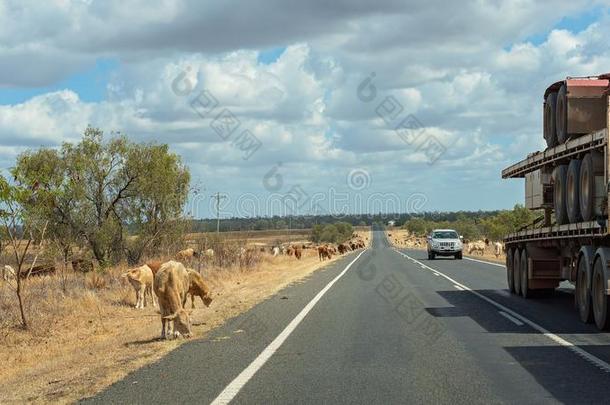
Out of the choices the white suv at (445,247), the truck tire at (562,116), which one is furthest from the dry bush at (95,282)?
the white suv at (445,247)

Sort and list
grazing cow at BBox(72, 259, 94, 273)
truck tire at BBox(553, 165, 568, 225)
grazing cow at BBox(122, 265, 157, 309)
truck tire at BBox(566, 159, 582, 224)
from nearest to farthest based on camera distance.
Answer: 1. truck tire at BBox(566, 159, 582, 224)
2. truck tire at BBox(553, 165, 568, 225)
3. grazing cow at BBox(122, 265, 157, 309)
4. grazing cow at BBox(72, 259, 94, 273)

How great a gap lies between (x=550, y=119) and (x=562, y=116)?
48.3 inches

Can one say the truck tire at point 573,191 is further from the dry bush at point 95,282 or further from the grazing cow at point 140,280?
the dry bush at point 95,282

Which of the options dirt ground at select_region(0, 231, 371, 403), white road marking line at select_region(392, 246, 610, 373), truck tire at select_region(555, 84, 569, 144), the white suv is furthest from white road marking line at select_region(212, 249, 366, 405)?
the white suv

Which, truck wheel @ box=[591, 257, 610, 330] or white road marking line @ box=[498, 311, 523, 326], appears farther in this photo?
white road marking line @ box=[498, 311, 523, 326]

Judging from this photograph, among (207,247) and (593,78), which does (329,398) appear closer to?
(593,78)

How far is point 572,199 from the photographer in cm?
1580

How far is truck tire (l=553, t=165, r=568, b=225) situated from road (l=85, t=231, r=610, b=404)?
1947 millimetres

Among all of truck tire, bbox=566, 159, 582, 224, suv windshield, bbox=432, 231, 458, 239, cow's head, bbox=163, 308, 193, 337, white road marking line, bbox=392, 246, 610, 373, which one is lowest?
white road marking line, bbox=392, 246, 610, 373

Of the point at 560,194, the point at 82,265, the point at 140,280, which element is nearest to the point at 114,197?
the point at 82,265

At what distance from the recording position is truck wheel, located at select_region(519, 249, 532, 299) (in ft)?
65.7

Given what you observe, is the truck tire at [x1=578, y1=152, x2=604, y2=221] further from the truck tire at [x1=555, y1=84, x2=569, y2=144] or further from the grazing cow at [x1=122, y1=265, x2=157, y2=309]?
the grazing cow at [x1=122, y1=265, x2=157, y2=309]

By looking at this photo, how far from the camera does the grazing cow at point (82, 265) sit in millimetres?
34906

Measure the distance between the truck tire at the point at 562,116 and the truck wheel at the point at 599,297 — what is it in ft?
11.4
